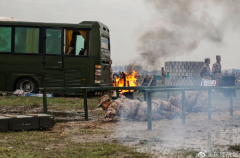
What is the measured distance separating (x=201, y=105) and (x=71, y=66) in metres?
7.20

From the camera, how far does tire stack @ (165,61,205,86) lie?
2302cm

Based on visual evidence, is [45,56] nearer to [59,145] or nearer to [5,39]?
[5,39]

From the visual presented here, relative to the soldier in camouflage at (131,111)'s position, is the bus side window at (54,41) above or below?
above

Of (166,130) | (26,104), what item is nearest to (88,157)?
(166,130)

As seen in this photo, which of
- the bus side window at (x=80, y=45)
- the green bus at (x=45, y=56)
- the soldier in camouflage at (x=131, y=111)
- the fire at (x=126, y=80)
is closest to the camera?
the soldier in camouflage at (x=131, y=111)

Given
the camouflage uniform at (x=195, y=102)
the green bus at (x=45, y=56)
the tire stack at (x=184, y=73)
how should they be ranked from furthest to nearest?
the tire stack at (x=184, y=73) < the green bus at (x=45, y=56) < the camouflage uniform at (x=195, y=102)

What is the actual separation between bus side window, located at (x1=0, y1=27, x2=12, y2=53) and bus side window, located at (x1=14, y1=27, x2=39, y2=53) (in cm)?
32

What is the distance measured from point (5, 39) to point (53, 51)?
7.37ft

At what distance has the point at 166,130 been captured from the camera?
8289 millimetres

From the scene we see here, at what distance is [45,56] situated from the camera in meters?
17.1

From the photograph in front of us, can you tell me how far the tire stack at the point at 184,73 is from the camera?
23.0 m

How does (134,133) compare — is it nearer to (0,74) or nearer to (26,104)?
(26,104)

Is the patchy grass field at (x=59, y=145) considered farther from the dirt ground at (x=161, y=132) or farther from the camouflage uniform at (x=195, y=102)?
the camouflage uniform at (x=195, y=102)

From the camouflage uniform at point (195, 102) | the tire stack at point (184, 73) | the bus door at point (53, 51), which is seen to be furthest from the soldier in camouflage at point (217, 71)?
the bus door at point (53, 51)
